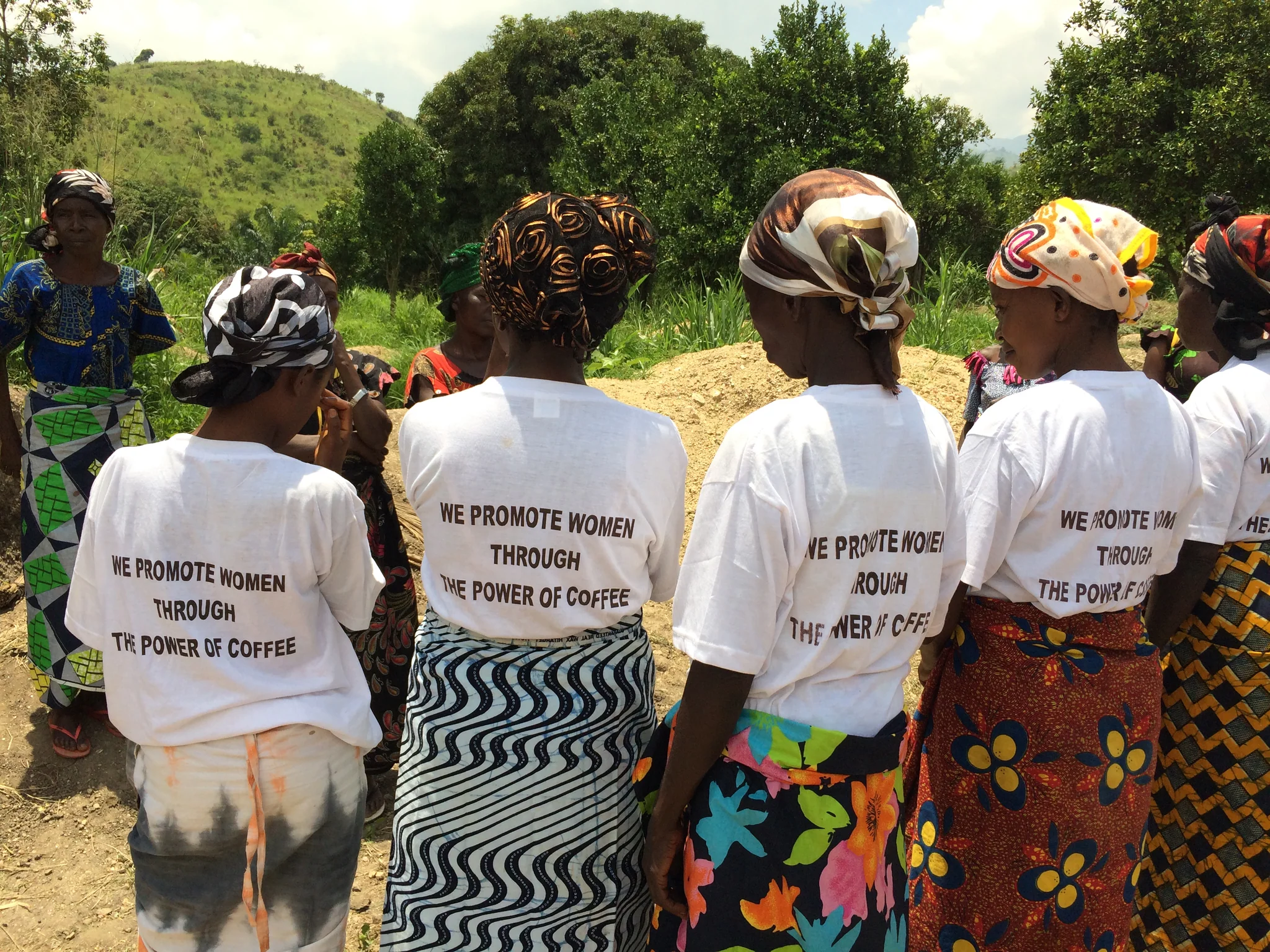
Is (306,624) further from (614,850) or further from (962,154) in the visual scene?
(962,154)

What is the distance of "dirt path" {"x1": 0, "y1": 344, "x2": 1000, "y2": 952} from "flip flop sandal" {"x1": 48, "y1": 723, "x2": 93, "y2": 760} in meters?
0.03

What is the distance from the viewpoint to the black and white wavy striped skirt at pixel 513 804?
171cm

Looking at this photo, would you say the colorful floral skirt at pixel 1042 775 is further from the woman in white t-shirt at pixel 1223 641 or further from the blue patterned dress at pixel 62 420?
the blue patterned dress at pixel 62 420

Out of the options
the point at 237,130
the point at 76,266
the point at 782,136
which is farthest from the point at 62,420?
the point at 237,130

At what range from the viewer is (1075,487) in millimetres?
1812

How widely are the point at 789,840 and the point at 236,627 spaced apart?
1054 millimetres

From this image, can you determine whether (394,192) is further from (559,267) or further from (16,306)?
(559,267)

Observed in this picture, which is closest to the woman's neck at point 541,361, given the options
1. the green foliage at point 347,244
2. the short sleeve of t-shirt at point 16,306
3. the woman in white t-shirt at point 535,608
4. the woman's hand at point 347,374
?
the woman in white t-shirt at point 535,608

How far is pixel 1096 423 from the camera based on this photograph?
183 cm

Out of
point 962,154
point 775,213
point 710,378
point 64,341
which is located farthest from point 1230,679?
point 962,154

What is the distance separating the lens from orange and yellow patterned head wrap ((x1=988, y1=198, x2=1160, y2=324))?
187cm

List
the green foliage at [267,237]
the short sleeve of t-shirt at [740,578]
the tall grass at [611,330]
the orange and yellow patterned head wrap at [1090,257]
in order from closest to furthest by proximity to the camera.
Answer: the short sleeve of t-shirt at [740,578] → the orange and yellow patterned head wrap at [1090,257] → the tall grass at [611,330] → the green foliage at [267,237]

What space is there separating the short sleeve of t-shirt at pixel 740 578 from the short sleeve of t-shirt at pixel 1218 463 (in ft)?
4.09

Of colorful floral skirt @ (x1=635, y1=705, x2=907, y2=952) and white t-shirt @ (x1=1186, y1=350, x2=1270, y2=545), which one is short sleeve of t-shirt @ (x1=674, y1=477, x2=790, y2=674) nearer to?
colorful floral skirt @ (x1=635, y1=705, x2=907, y2=952)
